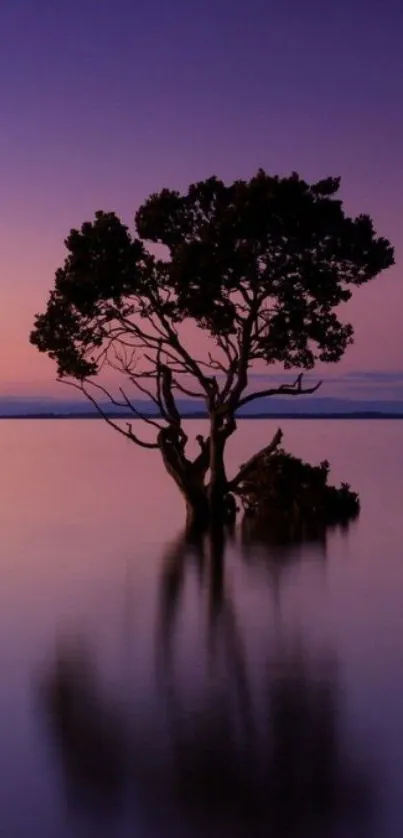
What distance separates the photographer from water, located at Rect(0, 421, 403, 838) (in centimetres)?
787

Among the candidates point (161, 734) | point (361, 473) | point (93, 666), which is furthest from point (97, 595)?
point (361, 473)

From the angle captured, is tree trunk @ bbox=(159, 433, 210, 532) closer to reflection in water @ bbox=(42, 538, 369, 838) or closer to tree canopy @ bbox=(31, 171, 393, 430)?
tree canopy @ bbox=(31, 171, 393, 430)

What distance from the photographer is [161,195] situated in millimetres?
27266

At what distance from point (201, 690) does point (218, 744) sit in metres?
2.12

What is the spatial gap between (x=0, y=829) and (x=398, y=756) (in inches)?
132

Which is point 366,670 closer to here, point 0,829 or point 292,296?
point 0,829

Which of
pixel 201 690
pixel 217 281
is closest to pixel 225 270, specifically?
pixel 217 281

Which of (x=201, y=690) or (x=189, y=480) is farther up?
(x=189, y=480)

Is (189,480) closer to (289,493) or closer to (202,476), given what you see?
(202,476)

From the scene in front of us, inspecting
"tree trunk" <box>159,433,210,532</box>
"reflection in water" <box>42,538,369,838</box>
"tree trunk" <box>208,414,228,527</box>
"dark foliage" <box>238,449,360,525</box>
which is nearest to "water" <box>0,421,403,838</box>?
"reflection in water" <box>42,538,369,838</box>

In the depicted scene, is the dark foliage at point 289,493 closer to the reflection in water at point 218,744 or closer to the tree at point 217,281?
the tree at point 217,281

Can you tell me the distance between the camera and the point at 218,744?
937cm

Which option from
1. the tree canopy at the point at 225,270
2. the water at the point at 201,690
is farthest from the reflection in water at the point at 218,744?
the tree canopy at the point at 225,270

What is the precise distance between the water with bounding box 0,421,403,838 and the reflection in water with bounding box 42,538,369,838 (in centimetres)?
2
